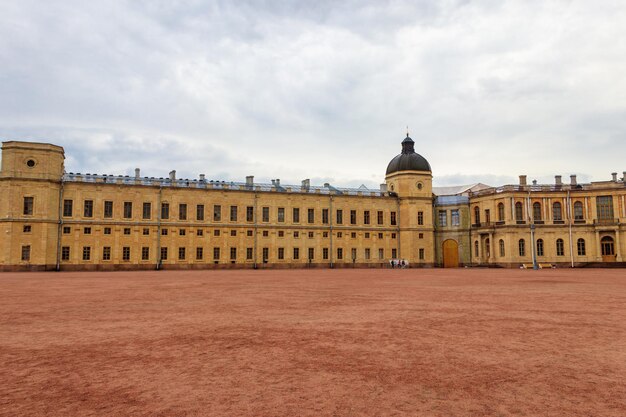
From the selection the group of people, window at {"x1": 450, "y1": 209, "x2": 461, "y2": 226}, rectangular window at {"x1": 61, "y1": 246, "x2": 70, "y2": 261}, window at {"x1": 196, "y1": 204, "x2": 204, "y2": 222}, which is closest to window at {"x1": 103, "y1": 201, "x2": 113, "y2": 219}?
rectangular window at {"x1": 61, "y1": 246, "x2": 70, "y2": 261}

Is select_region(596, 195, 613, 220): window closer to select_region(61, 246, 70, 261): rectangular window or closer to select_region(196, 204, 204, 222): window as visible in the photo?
select_region(196, 204, 204, 222): window

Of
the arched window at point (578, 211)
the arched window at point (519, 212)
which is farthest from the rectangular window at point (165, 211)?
the arched window at point (578, 211)

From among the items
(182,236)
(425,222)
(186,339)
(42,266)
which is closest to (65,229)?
(42,266)

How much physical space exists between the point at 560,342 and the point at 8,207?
5241cm

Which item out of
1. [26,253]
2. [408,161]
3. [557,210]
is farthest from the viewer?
[408,161]

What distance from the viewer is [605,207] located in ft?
193

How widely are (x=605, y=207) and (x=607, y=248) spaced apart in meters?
4.92

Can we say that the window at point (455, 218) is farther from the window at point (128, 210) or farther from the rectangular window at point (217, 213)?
the window at point (128, 210)

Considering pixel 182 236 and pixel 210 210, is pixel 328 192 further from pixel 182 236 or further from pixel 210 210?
pixel 182 236

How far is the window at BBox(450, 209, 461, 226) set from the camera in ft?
218

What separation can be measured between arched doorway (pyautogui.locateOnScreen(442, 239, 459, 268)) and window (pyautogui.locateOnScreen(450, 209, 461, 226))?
2.34 metres

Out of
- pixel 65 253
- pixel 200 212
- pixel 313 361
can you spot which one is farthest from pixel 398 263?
pixel 313 361

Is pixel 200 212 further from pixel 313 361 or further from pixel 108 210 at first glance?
pixel 313 361

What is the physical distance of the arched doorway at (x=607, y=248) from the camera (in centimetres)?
5809
